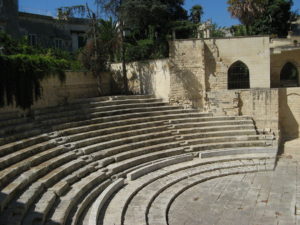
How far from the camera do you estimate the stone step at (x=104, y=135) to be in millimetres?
11555

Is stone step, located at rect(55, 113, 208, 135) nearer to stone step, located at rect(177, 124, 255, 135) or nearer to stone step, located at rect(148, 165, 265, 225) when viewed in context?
stone step, located at rect(177, 124, 255, 135)

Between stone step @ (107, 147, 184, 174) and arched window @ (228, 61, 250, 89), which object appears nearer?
stone step @ (107, 147, 184, 174)

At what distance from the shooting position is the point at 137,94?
57.5ft

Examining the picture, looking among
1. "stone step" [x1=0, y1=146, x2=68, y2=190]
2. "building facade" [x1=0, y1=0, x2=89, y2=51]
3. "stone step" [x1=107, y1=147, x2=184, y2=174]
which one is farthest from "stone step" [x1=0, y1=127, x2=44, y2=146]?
"building facade" [x1=0, y1=0, x2=89, y2=51]

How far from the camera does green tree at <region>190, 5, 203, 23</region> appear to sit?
30.1 meters

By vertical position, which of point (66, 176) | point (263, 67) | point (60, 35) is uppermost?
point (60, 35)

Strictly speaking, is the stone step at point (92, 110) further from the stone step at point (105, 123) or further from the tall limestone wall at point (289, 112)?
the tall limestone wall at point (289, 112)

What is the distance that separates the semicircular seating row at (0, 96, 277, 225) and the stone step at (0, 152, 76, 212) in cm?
2

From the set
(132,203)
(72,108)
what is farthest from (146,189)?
(72,108)

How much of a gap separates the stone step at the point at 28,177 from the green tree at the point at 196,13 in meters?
22.8

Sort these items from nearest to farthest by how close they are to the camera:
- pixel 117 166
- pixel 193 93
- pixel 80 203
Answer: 1. pixel 80 203
2. pixel 117 166
3. pixel 193 93

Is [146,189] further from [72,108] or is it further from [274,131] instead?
[274,131]

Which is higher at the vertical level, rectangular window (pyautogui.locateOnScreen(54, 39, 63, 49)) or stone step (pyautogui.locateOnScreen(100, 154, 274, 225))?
rectangular window (pyautogui.locateOnScreen(54, 39, 63, 49))

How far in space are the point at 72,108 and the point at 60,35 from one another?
44.0 ft
